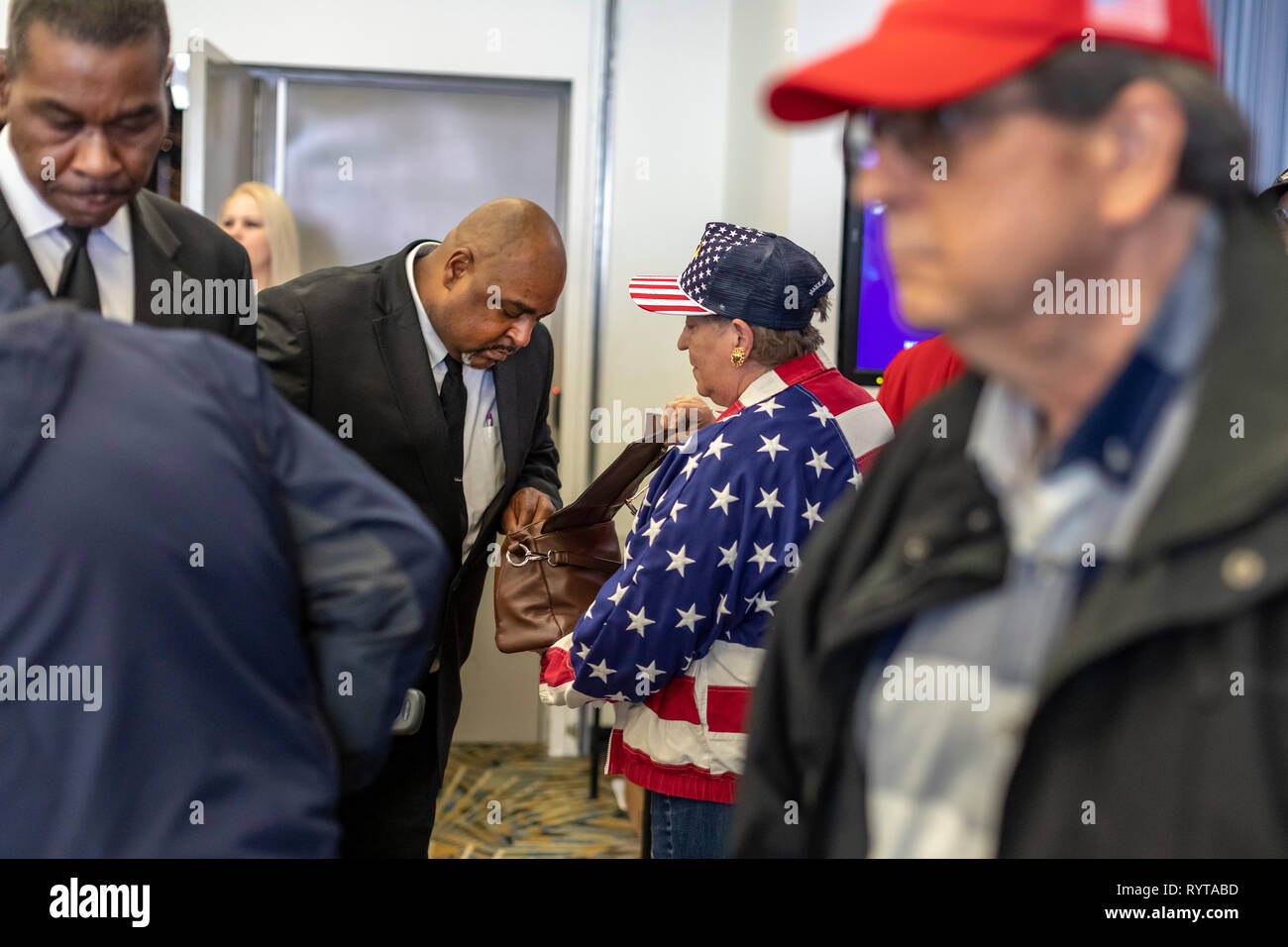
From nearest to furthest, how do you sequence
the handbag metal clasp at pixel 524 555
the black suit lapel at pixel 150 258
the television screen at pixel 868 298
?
the black suit lapel at pixel 150 258
the handbag metal clasp at pixel 524 555
the television screen at pixel 868 298

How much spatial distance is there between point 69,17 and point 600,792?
12.7 ft

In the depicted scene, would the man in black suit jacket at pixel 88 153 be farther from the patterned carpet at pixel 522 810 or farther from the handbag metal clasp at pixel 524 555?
the patterned carpet at pixel 522 810

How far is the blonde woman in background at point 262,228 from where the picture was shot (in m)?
4.00

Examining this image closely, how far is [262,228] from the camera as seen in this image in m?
4.01

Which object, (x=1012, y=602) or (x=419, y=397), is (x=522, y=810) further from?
(x=1012, y=602)

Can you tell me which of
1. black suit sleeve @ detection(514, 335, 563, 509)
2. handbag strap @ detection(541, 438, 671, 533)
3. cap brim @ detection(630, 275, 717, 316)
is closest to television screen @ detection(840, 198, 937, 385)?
cap brim @ detection(630, 275, 717, 316)

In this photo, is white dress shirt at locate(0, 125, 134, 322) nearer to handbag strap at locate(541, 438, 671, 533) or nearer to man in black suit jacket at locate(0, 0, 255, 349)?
man in black suit jacket at locate(0, 0, 255, 349)

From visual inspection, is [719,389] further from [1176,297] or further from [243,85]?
[243,85]

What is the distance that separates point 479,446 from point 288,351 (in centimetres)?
52

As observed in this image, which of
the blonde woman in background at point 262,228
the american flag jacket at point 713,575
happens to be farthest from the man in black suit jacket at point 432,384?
the blonde woman in background at point 262,228

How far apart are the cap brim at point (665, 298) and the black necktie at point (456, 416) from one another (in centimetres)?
43

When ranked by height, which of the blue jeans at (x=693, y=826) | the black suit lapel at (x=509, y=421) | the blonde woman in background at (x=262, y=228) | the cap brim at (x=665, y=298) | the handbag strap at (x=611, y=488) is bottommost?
the blue jeans at (x=693, y=826)

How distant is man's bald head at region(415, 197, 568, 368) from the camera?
99.2 inches

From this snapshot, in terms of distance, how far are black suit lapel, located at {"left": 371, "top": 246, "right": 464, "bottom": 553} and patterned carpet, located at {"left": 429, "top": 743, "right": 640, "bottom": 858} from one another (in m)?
1.76
